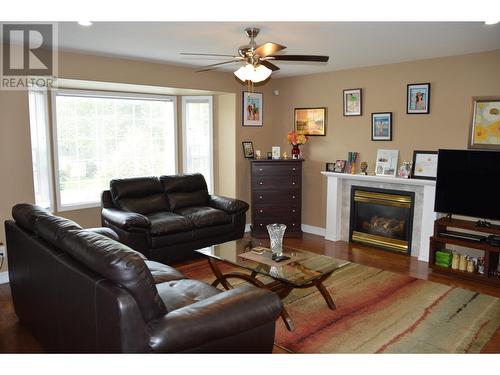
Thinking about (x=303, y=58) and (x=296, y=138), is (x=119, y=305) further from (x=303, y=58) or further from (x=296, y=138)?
(x=296, y=138)

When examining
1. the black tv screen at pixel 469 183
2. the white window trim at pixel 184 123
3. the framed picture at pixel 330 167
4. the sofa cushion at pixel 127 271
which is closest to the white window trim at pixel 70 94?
the white window trim at pixel 184 123

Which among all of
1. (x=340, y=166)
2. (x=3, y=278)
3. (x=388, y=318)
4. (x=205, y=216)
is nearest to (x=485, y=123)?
(x=340, y=166)

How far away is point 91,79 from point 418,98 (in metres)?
3.89

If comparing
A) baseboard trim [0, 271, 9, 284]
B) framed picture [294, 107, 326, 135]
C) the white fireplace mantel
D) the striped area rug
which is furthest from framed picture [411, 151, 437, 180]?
baseboard trim [0, 271, 9, 284]

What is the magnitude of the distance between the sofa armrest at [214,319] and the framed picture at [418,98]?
366 cm

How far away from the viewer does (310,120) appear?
6082mm

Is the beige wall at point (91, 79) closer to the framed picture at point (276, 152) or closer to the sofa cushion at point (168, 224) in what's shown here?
the framed picture at point (276, 152)

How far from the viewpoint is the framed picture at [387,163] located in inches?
203

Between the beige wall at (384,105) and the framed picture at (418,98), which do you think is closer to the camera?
the beige wall at (384,105)
